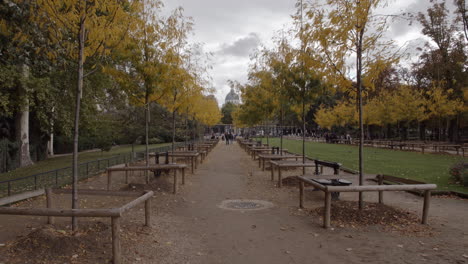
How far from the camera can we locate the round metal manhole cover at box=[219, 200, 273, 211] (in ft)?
24.8

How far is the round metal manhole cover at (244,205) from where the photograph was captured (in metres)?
7.55

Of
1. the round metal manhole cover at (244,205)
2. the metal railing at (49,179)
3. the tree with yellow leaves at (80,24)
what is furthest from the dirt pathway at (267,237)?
the tree with yellow leaves at (80,24)

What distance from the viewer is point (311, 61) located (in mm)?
7340

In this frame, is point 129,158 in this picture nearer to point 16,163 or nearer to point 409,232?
point 16,163

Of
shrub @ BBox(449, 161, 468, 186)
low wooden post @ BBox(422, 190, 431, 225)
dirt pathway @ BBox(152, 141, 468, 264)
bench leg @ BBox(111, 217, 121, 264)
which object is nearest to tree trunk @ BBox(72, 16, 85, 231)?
bench leg @ BBox(111, 217, 121, 264)

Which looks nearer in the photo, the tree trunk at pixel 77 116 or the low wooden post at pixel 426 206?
the tree trunk at pixel 77 116

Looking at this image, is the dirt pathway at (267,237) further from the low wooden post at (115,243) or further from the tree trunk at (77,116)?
the tree trunk at (77,116)

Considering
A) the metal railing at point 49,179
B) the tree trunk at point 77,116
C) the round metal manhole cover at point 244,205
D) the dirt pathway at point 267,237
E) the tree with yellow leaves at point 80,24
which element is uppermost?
the tree with yellow leaves at point 80,24

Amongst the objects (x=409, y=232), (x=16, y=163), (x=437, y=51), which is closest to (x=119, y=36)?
(x=409, y=232)

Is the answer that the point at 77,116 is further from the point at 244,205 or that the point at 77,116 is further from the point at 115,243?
the point at 244,205

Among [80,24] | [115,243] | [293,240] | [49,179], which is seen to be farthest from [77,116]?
[49,179]

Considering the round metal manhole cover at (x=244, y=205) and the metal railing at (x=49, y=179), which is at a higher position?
the metal railing at (x=49, y=179)

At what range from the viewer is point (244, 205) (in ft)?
25.8

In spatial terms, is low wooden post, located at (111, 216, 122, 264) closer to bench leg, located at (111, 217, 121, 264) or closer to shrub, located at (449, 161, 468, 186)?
bench leg, located at (111, 217, 121, 264)
